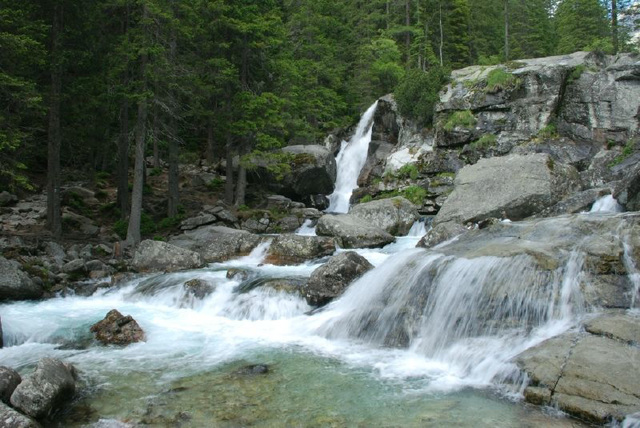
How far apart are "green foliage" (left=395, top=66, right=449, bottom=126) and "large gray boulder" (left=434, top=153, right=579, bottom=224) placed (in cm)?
1092

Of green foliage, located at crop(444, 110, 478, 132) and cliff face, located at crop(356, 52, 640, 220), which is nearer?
cliff face, located at crop(356, 52, 640, 220)

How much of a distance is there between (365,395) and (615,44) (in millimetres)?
31094

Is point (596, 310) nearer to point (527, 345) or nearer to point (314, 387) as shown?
point (527, 345)

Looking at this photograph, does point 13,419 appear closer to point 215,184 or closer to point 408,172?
point 408,172

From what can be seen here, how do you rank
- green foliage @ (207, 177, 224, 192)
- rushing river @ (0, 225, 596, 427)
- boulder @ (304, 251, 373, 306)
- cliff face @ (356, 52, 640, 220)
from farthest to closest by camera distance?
green foliage @ (207, 177, 224, 192) → cliff face @ (356, 52, 640, 220) → boulder @ (304, 251, 373, 306) → rushing river @ (0, 225, 596, 427)

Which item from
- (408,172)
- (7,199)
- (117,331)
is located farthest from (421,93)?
(117,331)

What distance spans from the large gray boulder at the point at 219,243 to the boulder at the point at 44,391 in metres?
10.6

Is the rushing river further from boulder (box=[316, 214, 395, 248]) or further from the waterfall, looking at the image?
the waterfall

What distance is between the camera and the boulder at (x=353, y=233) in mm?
17766

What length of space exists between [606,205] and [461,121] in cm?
1284

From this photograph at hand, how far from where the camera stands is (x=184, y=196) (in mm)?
26094

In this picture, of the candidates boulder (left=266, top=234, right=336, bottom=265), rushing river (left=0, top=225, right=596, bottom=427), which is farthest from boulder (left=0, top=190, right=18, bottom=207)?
boulder (left=266, top=234, right=336, bottom=265)

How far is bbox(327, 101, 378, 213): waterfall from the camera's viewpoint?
29062 mm

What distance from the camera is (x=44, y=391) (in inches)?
251
